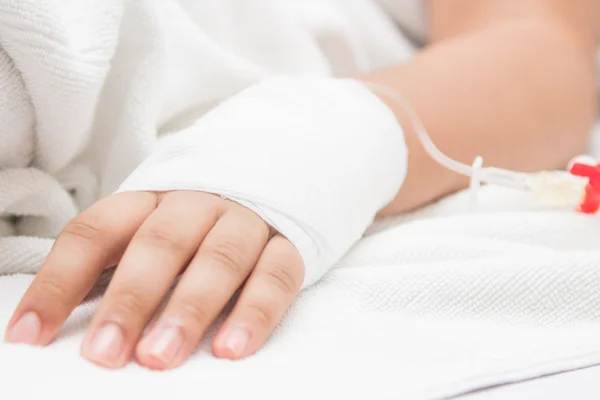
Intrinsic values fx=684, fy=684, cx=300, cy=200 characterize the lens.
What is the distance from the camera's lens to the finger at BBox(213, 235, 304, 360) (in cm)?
35

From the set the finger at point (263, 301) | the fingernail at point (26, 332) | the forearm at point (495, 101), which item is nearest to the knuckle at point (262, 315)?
the finger at point (263, 301)

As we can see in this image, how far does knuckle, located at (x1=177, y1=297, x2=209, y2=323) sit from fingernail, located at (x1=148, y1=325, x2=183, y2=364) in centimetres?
1

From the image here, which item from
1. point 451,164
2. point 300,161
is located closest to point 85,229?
point 300,161

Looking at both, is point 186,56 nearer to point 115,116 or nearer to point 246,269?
point 115,116

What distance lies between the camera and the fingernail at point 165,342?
33 cm

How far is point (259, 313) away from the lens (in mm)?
370

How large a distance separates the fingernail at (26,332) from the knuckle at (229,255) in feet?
0.32

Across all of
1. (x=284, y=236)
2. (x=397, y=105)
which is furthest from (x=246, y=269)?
(x=397, y=105)

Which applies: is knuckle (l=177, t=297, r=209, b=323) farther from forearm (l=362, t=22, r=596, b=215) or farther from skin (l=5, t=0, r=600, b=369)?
forearm (l=362, t=22, r=596, b=215)

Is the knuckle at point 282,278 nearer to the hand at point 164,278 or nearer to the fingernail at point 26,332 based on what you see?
the hand at point 164,278

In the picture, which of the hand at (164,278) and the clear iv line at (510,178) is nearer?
the hand at (164,278)

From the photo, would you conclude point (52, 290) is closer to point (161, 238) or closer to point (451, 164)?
point (161, 238)

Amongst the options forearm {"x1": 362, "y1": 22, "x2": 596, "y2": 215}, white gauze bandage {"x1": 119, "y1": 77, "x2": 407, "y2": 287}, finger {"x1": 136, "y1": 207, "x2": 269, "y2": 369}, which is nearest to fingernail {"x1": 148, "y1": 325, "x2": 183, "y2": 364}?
finger {"x1": 136, "y1": 207, "x2": 269, "y2": 369}

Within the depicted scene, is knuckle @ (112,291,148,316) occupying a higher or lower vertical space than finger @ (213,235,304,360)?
higher
